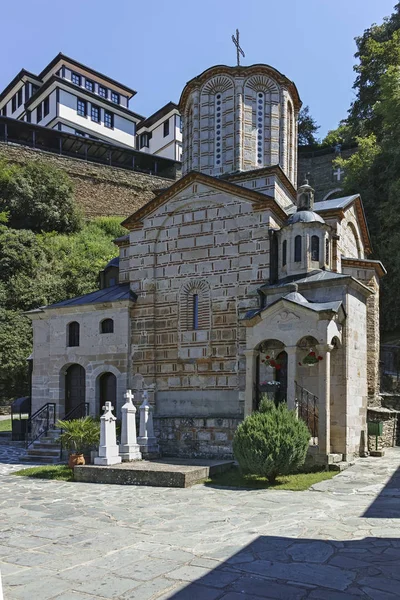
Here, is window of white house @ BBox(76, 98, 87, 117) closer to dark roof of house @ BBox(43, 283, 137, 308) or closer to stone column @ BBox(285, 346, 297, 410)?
dark roof of house @ BBox(43, 283, 137, 308)

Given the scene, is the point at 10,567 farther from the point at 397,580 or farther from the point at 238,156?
the point at 238,156

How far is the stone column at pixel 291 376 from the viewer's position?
41.3 ft

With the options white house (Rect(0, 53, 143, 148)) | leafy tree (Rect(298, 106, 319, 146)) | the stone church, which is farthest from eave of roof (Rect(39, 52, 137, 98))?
the stone church

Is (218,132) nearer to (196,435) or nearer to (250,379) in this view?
(250,379)

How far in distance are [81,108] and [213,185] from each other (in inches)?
1465

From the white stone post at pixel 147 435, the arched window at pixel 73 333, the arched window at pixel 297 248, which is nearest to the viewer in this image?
the white stone post at pixel 147 435

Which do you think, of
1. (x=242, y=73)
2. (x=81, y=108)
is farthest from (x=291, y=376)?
(x=81, y=108)

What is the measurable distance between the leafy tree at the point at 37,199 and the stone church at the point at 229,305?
1810 centimetres

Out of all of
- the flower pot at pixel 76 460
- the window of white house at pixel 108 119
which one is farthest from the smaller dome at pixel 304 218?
the window of white house at pixel 108 119

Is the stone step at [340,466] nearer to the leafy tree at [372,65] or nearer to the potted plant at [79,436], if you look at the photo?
the potted plant at [79,436]

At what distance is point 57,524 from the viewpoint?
808 centimetres

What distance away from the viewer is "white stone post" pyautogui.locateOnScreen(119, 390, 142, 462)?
1350cm

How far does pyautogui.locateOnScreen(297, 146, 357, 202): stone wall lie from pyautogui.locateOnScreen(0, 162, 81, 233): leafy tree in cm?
1826

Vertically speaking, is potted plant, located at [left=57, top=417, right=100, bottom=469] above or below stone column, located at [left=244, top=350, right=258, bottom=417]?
below
